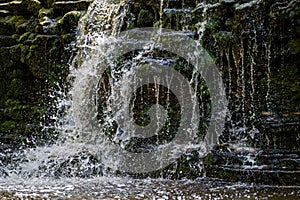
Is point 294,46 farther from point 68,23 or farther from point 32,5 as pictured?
point 32,5

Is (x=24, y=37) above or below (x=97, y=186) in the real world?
above

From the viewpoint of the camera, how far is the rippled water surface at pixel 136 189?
200 inches

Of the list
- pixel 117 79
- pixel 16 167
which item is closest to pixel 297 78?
pixel 117 79

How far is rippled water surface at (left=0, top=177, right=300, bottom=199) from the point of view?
5090 millimetres

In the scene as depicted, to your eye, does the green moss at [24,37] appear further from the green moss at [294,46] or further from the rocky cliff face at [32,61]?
the green moss at [294,46]

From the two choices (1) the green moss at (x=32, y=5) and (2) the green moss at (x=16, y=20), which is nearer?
(2) the green moss at (x=16, y=20)

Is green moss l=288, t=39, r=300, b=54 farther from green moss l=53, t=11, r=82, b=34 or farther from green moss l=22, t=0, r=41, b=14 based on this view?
green moss l=22, t=0, r=41, b=14

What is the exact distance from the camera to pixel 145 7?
7480 mm

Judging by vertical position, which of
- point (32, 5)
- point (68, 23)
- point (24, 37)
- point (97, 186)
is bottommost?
point (97, 186)

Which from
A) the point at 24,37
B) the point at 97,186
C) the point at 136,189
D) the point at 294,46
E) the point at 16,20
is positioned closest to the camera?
the point at 136,189

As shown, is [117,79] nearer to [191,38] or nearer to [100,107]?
[100,107]

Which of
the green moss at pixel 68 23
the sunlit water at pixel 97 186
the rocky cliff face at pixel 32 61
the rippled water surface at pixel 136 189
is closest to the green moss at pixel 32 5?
the rocky cliff face at pixel 32 61

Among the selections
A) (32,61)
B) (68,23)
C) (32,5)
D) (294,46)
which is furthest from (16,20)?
(294,46)

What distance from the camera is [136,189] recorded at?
5.45m
